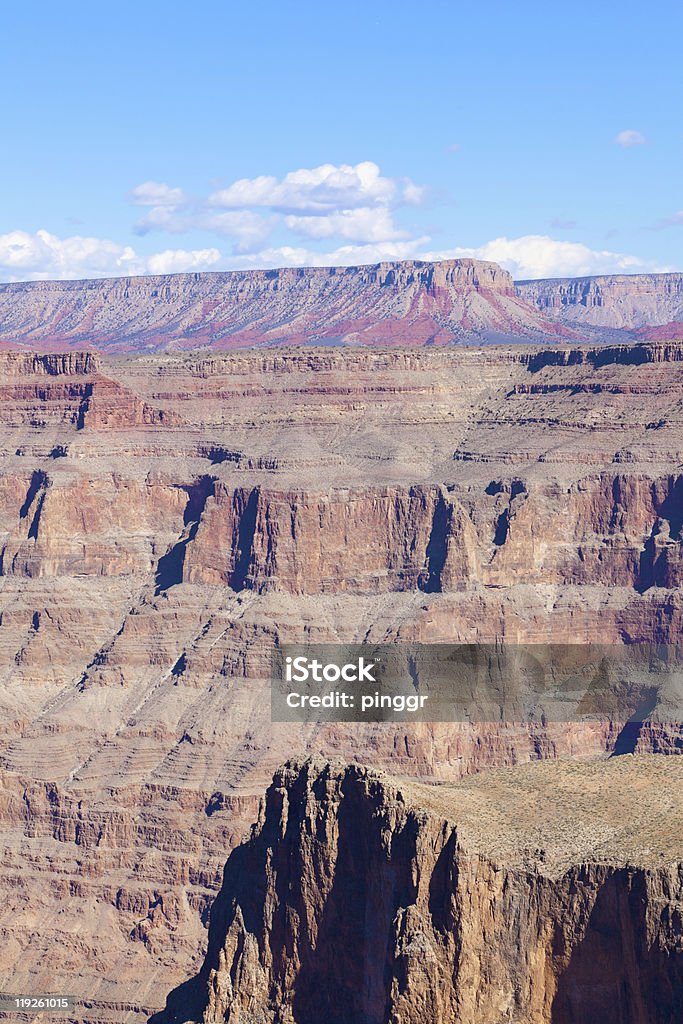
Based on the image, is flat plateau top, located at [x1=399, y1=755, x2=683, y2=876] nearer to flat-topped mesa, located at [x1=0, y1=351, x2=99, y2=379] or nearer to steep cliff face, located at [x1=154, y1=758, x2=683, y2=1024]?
steep cliff face, located at [x1=154, y1=758, x2=683, y2=1024]

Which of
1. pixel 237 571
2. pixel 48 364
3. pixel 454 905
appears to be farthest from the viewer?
pixel 48 364

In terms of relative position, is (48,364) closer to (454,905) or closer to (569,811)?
(569,811)

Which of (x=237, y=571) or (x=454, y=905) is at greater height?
(x=237, y=571)

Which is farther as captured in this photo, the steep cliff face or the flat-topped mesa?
the flat-topped mesa

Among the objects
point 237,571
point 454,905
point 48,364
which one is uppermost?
point 48,364

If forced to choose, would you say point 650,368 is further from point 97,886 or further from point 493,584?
point 97,886

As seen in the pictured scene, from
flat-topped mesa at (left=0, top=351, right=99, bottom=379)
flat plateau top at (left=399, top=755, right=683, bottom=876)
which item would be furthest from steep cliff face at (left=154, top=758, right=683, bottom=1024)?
flat-topped mesa at (left=0, top=351, right=99, bottom=379)

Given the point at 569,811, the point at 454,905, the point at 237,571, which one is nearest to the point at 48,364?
the point at 237,571
